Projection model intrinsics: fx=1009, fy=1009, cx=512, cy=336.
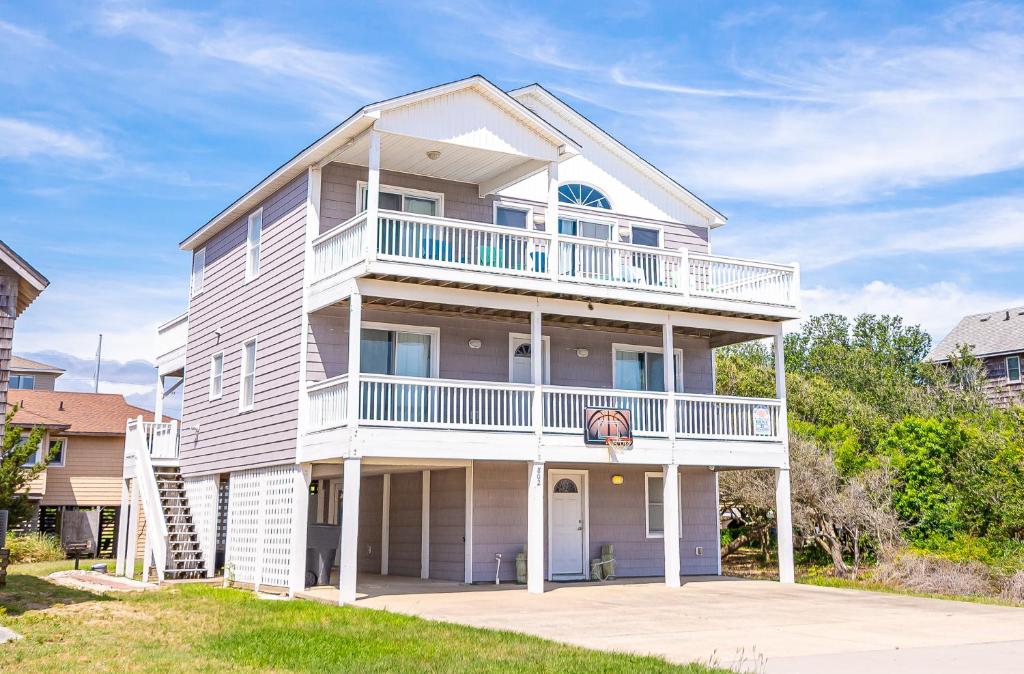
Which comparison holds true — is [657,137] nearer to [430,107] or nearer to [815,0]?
[815,0]

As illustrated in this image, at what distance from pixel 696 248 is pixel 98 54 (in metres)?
14.2

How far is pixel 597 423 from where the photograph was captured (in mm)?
19766

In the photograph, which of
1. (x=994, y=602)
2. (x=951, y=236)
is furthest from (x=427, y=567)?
(x=951, y=236)

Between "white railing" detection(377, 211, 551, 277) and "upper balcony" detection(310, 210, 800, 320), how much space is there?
2cm

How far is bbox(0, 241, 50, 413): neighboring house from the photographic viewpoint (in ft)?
52.0

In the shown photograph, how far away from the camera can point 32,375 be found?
43844 millimetres

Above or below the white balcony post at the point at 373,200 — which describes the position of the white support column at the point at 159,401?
below

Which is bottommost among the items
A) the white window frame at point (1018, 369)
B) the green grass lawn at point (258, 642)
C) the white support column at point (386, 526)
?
the green grass lawn at point (258, 642)

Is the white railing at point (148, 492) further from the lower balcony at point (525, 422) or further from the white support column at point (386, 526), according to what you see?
the lower balcony at point (525, 422)

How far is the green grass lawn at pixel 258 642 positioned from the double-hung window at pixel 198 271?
11.2 metres

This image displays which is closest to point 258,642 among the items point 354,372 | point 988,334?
point 354,372

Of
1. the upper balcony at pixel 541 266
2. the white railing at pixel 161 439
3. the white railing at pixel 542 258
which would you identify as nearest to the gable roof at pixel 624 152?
the white railing at pixel 542 258

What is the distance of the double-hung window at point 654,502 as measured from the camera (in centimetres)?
2322

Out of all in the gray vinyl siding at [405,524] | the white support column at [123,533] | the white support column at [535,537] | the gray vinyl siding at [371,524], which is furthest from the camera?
the white support column at [123,533]
